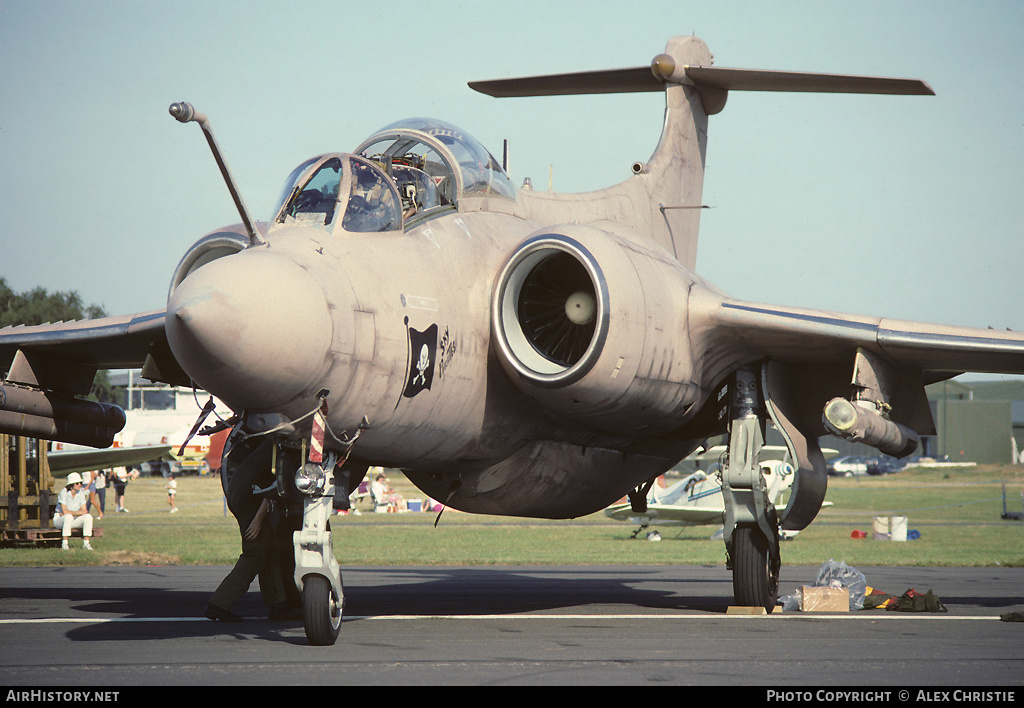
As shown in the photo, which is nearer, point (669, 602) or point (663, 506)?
point (669, 602)

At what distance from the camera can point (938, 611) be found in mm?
11562

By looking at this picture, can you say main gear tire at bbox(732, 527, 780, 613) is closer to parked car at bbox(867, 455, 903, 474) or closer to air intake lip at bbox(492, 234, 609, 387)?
air intake lip at bbox(492, 234, 609, 387)

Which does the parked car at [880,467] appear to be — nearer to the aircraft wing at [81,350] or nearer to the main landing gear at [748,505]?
the main landing gear at [748,505]

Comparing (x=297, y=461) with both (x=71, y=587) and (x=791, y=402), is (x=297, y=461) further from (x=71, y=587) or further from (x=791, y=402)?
(x=71, y=587)

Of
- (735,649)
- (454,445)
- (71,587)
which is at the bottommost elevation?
(71,587)

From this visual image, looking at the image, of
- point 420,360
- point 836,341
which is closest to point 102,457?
point 420,360

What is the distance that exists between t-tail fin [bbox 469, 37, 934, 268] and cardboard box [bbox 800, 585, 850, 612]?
4.97 metres

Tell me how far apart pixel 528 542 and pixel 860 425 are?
61.1 ft

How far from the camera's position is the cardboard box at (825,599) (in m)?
11.8

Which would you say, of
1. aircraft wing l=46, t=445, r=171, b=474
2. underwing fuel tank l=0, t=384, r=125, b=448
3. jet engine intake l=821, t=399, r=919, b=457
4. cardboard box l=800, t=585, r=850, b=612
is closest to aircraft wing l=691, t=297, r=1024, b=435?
jet engine intake l=821, t=399, r=919, b=457

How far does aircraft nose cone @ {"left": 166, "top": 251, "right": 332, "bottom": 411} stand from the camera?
6.38 meters

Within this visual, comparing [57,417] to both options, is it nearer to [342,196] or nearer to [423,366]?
[342,196]

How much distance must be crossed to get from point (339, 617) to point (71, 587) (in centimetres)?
795

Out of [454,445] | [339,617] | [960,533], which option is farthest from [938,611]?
[960,533]
